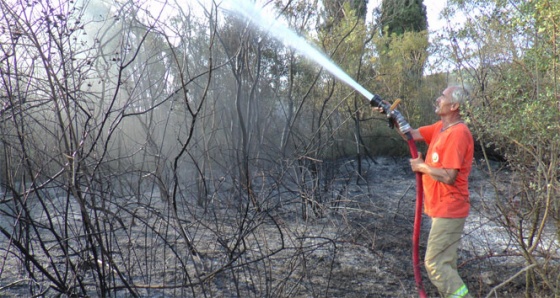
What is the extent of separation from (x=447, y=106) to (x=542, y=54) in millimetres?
1198

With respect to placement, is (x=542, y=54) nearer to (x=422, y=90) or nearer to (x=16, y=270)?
(x=16, y=270)

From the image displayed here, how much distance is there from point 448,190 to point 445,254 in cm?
43

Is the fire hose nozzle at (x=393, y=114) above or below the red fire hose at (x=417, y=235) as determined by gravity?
above

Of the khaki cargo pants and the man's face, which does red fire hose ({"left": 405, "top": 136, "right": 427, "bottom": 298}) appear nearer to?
the khaki cargo pants

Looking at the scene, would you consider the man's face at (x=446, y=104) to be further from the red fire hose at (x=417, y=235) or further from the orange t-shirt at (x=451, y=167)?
the red fire hose at (x=417, y=235)

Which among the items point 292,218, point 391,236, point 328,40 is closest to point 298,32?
point 328,40

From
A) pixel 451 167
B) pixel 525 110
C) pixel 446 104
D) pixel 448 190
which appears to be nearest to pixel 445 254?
pixel 448 190

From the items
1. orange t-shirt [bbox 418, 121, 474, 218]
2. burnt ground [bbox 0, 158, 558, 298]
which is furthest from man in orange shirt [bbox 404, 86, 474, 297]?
burnt ground [bbox 0, 158, 558, 298]

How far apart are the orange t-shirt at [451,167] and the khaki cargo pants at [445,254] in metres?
0.07

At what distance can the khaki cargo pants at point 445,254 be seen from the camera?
3.59 m

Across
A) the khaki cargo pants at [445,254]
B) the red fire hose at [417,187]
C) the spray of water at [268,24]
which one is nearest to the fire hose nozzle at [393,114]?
the red fire hose at [417,187]

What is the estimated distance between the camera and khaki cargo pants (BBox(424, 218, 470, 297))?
11.8 ft

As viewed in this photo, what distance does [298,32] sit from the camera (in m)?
7.67

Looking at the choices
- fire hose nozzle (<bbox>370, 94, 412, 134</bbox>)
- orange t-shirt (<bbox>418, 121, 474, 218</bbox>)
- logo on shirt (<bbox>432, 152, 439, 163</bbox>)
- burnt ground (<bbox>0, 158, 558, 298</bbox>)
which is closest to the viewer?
orange t-shirt (<bbox>418, 121, 474, 218</bbox>)
